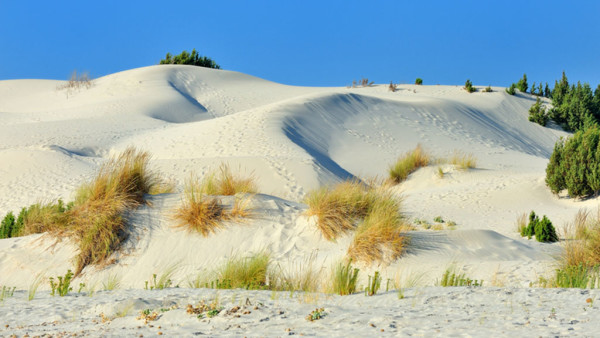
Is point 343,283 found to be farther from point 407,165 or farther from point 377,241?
point 407,165

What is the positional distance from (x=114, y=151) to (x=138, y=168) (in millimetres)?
11355

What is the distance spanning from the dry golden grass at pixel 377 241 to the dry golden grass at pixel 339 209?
1.80ft

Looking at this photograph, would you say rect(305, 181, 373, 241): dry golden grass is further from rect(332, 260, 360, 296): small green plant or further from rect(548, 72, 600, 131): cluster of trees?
rect(548, 72, 600, 131): cluster of trees

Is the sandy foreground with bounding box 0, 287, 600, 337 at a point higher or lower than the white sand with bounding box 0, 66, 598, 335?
lower

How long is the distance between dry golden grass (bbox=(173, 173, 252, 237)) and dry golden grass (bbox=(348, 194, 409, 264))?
74.3 inches

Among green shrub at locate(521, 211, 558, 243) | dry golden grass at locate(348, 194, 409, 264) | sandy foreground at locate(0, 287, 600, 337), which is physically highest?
green shrub at locate(521, 211, 558, 243)

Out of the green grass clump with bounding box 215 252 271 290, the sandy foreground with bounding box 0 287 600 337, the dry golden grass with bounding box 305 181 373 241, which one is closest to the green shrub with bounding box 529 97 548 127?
the dry golden grass with bounding box 305 181 373 241

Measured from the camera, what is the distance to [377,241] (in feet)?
23.3

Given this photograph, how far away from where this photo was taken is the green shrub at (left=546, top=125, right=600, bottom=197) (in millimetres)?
13328

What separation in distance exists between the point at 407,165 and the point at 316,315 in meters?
13.9

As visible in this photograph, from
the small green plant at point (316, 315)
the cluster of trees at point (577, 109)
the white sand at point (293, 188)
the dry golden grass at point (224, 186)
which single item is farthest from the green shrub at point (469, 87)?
the small green plant at point (316, 315)

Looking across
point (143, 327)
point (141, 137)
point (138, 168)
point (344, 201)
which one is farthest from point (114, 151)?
point (143, 327)

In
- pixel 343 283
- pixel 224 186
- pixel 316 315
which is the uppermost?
pixel 224 186

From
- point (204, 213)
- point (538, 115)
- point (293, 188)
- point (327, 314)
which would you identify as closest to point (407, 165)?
point (293, 188)
